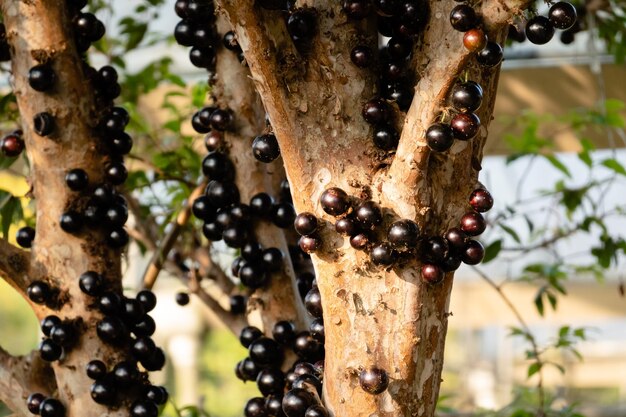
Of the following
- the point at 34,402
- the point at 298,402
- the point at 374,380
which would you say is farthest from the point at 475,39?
the point at 34,402

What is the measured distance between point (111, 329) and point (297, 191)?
24.6 inches

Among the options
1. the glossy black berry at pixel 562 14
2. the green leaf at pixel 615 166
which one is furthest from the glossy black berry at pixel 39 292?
the green leaf at pixel 615 166

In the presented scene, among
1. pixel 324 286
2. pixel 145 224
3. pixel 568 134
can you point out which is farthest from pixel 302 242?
pixel 568 134

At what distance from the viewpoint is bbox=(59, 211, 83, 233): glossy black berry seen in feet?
6.02

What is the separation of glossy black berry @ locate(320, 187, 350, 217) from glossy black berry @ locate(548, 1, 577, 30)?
41cm

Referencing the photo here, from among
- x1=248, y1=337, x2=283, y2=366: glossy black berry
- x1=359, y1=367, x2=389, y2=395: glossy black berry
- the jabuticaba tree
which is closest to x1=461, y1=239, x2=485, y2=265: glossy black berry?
the jabuticaba tree

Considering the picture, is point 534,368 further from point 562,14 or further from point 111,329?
point 562,14

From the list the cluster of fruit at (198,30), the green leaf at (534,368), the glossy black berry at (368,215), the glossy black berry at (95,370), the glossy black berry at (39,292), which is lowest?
the glossy black berry at (95,370)

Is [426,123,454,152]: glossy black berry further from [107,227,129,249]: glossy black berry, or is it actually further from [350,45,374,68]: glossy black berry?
[107,227,129,249]: glossy black berry

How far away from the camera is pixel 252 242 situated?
6.23 ft

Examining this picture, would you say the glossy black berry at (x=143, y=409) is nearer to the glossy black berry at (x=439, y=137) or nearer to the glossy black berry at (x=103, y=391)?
the glossy black berry at (x=103, y=391)

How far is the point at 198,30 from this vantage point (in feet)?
6.16

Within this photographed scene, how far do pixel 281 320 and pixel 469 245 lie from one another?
64 centimetres

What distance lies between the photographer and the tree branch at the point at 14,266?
1835 mm
